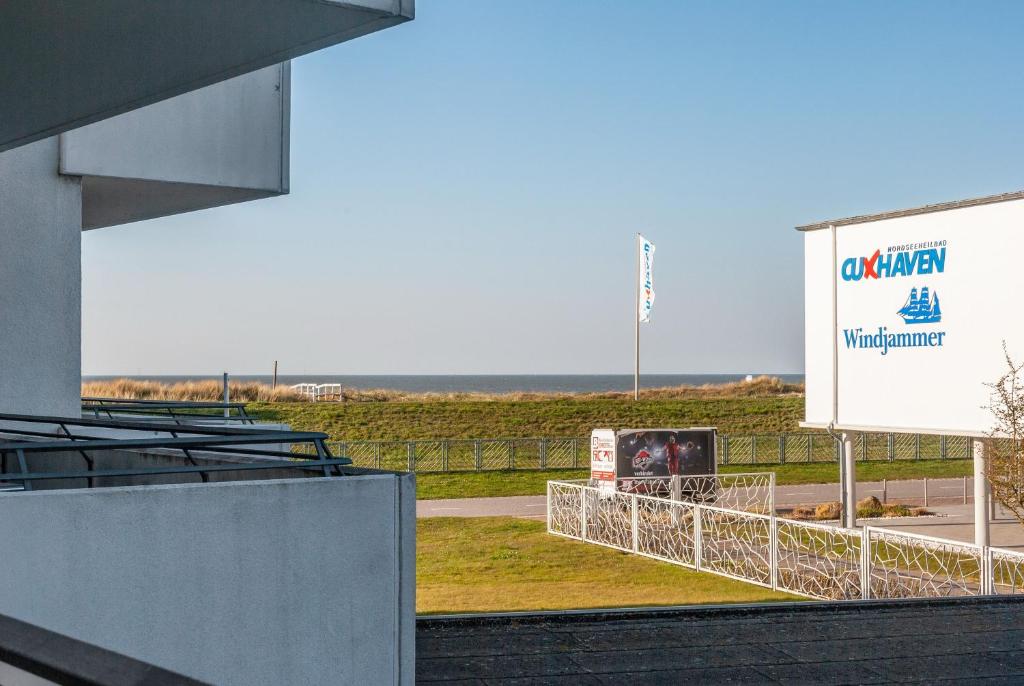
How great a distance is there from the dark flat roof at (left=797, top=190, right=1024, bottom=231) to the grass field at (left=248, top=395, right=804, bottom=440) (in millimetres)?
21715

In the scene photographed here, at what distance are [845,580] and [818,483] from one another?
1758 cm

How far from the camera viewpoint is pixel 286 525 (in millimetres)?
5113

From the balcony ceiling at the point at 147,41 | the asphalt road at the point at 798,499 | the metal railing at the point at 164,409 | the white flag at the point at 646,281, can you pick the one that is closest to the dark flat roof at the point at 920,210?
the asphalt road at the point at 798,499

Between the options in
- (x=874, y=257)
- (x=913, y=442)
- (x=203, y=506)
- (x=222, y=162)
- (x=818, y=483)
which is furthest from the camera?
(x=913, y=442)

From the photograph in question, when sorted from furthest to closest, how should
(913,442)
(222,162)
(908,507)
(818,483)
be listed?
(913,442)
(818,483)
(908,507)
(222,162)

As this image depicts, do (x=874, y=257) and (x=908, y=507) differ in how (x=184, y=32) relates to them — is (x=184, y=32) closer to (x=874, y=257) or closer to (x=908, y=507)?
(x=874, y=257)

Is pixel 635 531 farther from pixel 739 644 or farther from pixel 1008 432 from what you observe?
pixel 739 644

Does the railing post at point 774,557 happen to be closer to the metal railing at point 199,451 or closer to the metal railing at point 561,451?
the metal railing at point 199,451

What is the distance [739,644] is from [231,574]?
11.6 ft

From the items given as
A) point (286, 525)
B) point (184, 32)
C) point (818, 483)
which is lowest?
point (818, 483)

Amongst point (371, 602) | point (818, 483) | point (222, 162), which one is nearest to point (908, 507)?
point (818, 483)

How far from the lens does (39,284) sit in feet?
31.2

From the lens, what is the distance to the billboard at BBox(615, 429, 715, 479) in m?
21.6

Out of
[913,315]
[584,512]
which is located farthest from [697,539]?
[913,315]
